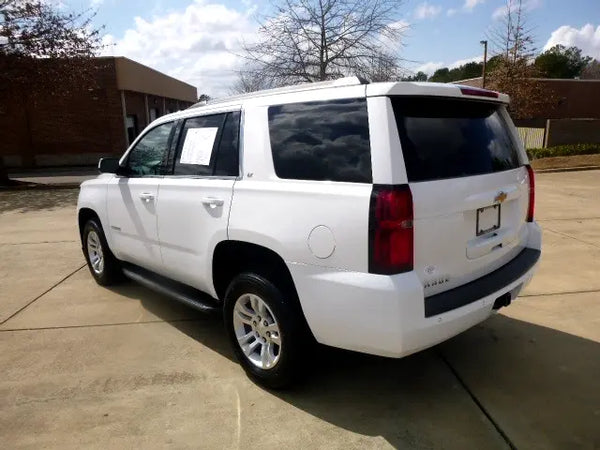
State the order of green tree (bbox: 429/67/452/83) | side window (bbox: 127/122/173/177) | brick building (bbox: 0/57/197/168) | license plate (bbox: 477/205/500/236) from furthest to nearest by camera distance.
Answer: green tree (bbox: 429/67/452/83) < brick building (bbox: 0/57/197/168) < side window (bbox: 127/122/173/177) < license plate (bbox: 477/205/500/236)

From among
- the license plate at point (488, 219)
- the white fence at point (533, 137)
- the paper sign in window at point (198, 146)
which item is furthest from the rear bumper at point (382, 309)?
the white fence at point (533, 137)

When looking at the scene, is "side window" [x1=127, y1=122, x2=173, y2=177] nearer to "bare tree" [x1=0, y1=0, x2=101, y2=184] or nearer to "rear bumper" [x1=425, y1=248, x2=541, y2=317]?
"rear bumper" [x1=425, y1=248, x2=541, y2=317]

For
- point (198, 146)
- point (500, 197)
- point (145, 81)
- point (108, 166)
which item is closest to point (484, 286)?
point (500, 197)

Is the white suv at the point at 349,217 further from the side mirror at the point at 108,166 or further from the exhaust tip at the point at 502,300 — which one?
the side mirror at the point at 108,166

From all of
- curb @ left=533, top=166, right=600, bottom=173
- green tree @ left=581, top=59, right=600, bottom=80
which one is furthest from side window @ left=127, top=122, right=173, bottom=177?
green tree @ left=581, top=59, right=600, bottom=80

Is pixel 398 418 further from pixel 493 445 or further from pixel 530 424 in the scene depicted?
pixel 530 424

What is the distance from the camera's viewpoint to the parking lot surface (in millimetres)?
2744

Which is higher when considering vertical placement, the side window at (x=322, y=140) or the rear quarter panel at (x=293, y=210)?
the side window at (x=322, y=140)

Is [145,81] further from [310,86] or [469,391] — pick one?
[469,391]

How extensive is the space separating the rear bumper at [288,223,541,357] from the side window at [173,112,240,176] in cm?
103

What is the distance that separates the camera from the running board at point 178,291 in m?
3.62

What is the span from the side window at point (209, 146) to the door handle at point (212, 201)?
20cm

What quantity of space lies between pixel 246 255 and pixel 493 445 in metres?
1.87

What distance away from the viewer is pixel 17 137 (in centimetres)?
2545
